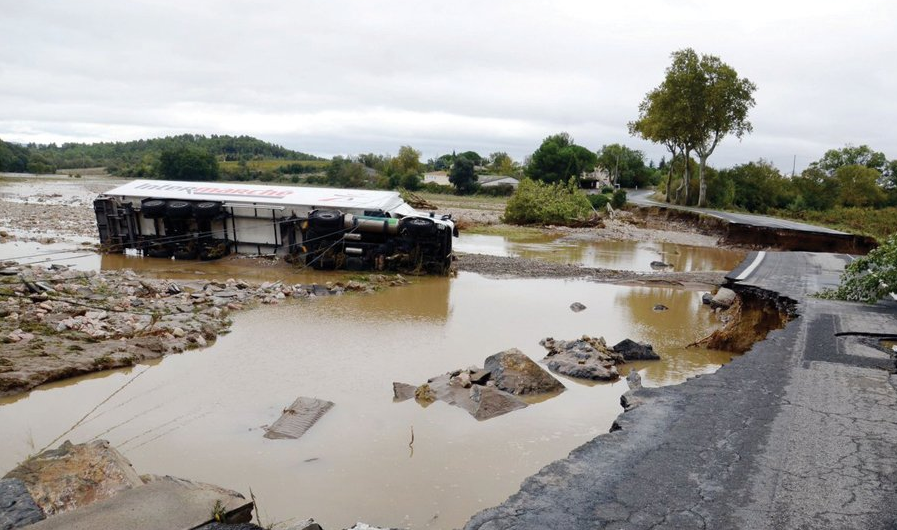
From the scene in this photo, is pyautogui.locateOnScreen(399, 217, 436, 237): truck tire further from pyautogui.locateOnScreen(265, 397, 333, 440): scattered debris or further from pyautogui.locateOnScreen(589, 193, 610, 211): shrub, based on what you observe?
pyautogui.locateOnScreen(589, 193, 610, 211): shrub

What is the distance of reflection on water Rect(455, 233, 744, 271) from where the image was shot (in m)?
21.2

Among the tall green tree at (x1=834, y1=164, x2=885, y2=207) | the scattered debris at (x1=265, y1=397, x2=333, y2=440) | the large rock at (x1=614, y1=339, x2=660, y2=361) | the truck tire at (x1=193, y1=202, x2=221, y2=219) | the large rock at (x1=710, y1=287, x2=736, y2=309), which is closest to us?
the scattered debris at (x1=265, y1=397, x2=333, y2=440)

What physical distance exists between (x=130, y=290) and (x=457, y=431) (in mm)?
9036

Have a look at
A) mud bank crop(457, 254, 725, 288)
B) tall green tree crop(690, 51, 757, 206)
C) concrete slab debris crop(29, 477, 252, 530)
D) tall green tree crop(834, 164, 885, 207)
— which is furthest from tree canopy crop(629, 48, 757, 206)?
concrete slab debris crop(29, 477, 252, 530)

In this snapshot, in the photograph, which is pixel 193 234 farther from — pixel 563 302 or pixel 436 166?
pixel 436 166

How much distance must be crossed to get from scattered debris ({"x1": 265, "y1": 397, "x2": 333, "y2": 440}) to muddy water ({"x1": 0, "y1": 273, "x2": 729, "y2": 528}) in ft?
0.36

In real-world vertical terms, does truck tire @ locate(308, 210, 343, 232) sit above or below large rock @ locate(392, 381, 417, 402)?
above

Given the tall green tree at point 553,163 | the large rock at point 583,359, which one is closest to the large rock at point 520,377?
the large rock at point 583,359

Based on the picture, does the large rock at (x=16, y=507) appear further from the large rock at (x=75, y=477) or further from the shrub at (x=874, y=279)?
the shrub at (x=874, y=279)

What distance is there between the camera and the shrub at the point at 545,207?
1347 inches

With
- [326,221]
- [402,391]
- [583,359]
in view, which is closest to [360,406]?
[402,391]

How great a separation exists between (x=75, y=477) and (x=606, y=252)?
22239 millimetres

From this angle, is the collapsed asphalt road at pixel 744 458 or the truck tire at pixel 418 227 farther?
the truck tire at pixel 418 227

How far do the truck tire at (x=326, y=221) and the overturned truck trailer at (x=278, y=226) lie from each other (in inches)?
1.1
